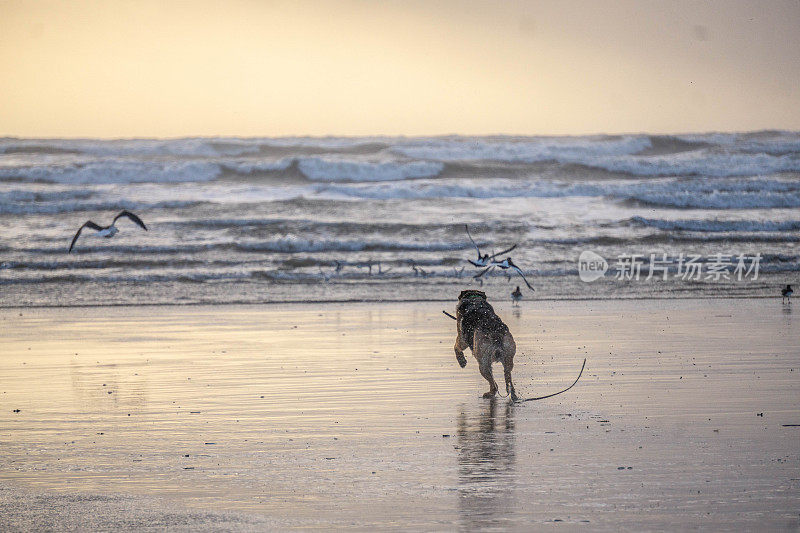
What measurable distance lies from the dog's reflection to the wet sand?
0.02 meters

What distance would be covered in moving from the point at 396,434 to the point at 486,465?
143cm

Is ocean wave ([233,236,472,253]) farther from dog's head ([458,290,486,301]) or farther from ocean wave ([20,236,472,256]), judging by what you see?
dog's head ([458,290,486,301])

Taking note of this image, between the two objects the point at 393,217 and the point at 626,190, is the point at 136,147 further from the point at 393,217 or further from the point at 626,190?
the point at 626,190

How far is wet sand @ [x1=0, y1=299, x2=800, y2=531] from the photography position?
6.79 metres

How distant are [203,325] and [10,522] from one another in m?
13.9

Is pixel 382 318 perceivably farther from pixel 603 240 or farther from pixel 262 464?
pixel 603 240

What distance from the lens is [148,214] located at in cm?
5122

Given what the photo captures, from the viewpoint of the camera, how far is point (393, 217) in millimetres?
48625

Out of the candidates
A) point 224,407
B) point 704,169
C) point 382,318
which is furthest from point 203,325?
point 704,169

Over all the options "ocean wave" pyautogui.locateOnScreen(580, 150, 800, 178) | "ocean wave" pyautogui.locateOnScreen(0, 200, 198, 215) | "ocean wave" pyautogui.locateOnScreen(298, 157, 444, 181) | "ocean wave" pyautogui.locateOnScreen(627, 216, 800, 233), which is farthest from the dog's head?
"ocean wave" pyautogui.locateOnScreen(580, 150, 800, 178)

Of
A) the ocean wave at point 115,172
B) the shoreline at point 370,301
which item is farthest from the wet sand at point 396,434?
the ocean wave at point 115,172

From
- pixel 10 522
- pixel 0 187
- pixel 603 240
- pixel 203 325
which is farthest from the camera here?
pixel 0 187

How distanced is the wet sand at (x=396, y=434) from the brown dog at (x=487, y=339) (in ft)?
1.10

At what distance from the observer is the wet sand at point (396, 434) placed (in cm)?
679
